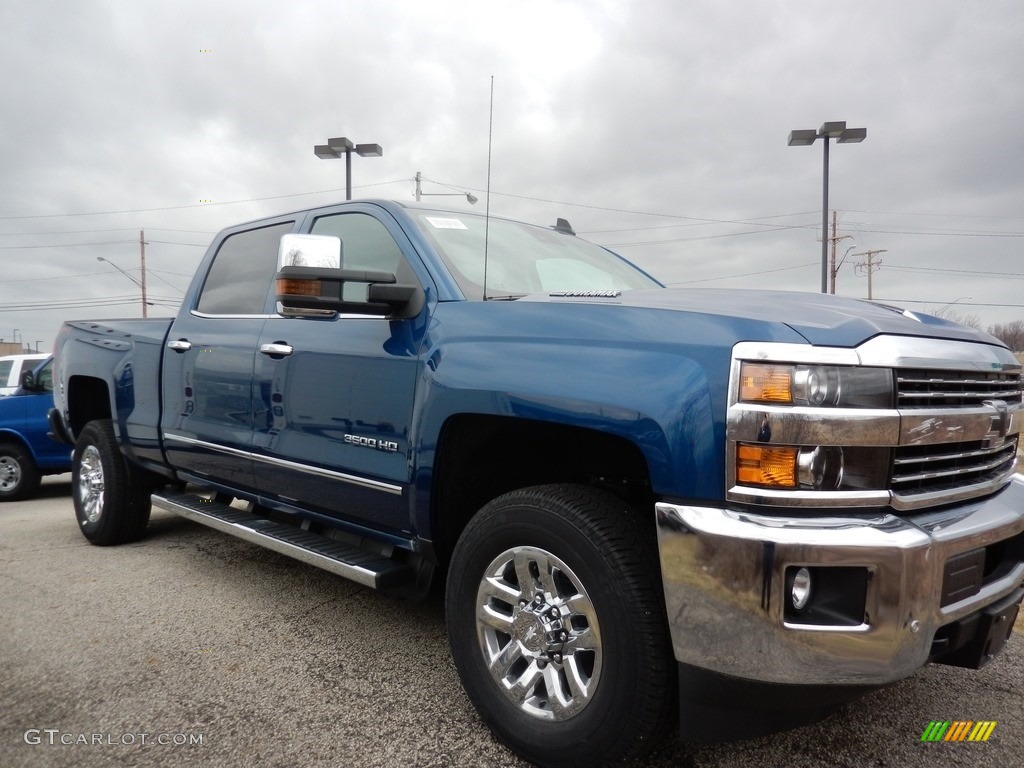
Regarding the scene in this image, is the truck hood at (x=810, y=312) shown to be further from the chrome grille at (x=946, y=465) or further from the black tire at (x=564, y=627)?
the black tire at (x=564, y=627)

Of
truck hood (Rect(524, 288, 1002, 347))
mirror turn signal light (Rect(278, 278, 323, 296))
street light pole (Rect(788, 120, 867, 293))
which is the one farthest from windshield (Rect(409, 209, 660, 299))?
street light pole (Rect(788, 120, 867, 293))

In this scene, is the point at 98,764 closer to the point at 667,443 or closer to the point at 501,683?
the point at 501,683

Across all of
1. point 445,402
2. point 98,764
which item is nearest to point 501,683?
point 445,402

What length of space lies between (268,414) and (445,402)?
1257 mm

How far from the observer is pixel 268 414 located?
3.40m

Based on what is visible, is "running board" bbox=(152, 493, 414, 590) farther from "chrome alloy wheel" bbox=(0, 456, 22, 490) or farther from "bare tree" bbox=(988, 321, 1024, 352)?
"chrome alloy wheel" bbox=(0, 456, 22, 490)

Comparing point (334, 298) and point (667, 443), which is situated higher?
point (334, 298)

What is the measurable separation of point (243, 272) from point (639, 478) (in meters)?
2.62

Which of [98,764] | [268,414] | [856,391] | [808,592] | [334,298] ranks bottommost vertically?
[98,764]
